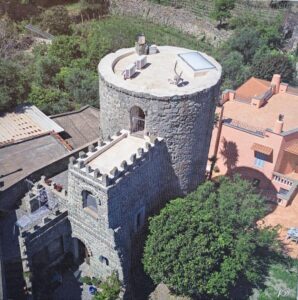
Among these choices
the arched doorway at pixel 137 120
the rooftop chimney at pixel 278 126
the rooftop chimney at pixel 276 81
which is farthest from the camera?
the rooftop chimney at pixel 276 81

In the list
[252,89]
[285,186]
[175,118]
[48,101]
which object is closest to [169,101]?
[175,118]

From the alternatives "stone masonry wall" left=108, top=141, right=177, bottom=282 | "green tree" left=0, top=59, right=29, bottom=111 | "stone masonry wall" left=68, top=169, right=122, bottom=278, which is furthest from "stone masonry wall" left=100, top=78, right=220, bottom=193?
"green tree" left=0, top=59, right=29, bottom=111

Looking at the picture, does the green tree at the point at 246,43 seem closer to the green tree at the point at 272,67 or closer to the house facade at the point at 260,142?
the green tree at the point at 272,67

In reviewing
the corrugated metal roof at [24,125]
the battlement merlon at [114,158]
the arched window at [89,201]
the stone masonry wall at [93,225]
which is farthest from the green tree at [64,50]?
the arched window at [89,201]

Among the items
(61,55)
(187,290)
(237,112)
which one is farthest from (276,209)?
(61,55)

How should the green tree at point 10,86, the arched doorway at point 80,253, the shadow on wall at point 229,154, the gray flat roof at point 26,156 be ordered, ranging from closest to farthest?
1. the arched doorway at point 80,253
2. the gray flat roof at point 26,156
3. the green tree at point 10,86
4. the shadow on wall at point 229,154

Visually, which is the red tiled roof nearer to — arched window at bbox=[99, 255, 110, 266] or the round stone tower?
the round stone tower

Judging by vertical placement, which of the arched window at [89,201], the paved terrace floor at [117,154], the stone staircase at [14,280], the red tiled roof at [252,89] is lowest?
the stone staircase at [14,280]
